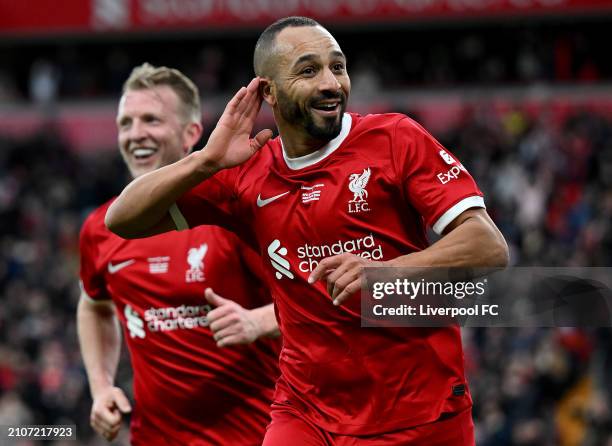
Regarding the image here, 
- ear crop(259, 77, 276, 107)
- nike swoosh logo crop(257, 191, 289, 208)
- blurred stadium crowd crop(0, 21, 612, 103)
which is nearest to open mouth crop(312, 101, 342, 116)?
ear crop(259, 77, 276, 107)

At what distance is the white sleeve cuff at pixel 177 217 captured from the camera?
15.9 feet

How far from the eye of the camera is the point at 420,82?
2252 centimetres

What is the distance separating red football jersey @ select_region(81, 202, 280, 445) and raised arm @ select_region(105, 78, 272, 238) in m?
0.91

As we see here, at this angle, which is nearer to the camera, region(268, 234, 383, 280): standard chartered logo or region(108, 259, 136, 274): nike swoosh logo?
region(268, 234, 383, 280): standard chartered logo

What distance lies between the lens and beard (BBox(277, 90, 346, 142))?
457 centimetres

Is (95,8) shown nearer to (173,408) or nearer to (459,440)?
(173,408)

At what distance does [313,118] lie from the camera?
4578 millimetres

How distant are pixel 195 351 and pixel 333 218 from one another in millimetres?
1485

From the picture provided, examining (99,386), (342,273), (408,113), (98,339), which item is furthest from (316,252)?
(408,113)

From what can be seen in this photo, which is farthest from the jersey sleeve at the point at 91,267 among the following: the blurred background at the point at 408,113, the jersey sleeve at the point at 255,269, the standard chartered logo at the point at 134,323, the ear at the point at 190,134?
the blurred background at the point at 408,113

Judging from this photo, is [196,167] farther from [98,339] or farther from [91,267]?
[98,339]

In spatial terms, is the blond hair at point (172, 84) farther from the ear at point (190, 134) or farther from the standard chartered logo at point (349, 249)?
the standard chartered logo at point (349, 249)

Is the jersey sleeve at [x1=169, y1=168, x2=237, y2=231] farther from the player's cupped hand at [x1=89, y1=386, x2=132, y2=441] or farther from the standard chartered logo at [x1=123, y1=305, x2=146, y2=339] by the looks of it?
the player's cupped hand at [x1=89, y1=386, x2=132, y2=441]

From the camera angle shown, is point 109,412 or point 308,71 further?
point 109,412
